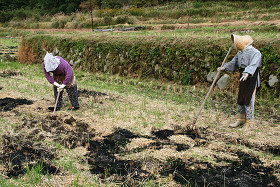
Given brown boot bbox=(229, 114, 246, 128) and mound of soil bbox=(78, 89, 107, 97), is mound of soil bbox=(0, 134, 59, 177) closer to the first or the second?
mound of soil bbox=(78, 89, 107, 97)

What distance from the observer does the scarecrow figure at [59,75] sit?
480 cm

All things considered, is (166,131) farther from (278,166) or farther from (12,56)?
(12,56)

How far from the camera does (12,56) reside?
11.3 meters

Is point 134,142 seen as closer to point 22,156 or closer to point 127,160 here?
point 127,160

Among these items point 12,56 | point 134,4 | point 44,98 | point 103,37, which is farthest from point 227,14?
point 44,98

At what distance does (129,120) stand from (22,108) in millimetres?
2281

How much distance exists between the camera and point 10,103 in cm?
547

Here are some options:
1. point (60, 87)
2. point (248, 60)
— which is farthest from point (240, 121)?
point (60, 87)

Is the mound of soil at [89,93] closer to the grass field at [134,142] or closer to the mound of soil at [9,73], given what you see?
the grass field at [134,142]

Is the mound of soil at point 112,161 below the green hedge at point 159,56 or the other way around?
below

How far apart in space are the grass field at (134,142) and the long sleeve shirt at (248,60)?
3.35 ft

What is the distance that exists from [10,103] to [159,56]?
13.7 ft

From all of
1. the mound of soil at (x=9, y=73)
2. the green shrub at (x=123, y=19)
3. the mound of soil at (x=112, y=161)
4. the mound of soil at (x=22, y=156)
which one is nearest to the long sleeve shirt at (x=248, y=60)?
the mound of soil at (x=112, y=161)

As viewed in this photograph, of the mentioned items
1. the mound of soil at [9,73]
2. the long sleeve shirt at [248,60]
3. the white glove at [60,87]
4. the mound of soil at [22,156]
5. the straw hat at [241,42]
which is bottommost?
the mound of soil at [22,156]
